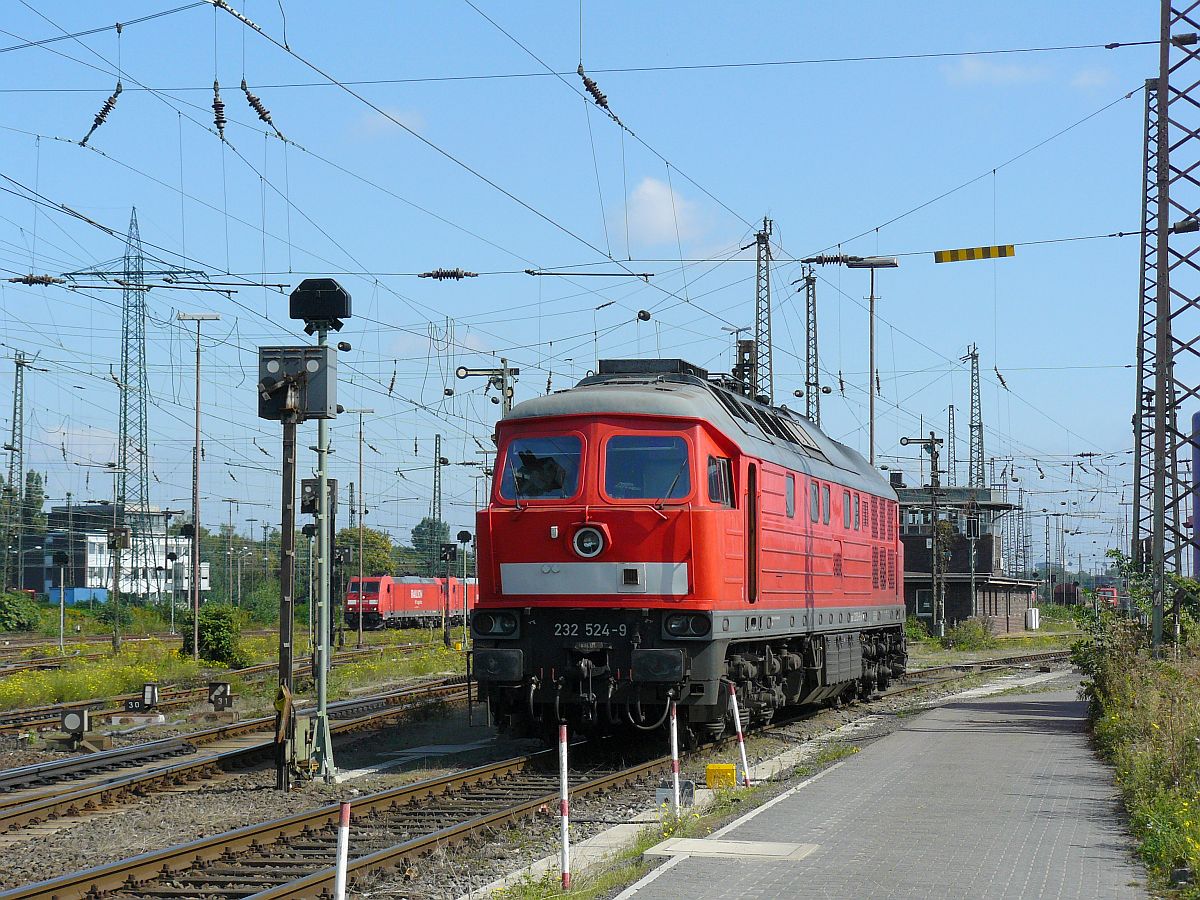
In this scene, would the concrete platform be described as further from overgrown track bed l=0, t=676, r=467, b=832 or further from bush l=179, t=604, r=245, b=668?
bush l=179, t=604, r=245, b=668

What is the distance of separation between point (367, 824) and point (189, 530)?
32.9 metres

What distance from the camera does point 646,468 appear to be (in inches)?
640

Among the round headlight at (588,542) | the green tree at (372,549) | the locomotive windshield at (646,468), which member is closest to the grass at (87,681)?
the round headlight at (588,542)

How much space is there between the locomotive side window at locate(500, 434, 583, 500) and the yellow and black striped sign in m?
→ 9.36

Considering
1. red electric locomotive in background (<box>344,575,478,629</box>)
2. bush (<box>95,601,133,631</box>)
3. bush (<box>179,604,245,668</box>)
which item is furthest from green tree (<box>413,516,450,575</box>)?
bush (<box>179,604,245,668</box>)

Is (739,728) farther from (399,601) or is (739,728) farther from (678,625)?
(399,601)

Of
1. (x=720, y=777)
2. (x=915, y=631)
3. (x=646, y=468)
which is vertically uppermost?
(x=646, y=468)

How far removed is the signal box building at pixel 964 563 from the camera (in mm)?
Result: 67875

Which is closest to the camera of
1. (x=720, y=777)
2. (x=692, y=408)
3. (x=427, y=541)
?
(x=720, y=777)

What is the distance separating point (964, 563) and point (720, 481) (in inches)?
2289

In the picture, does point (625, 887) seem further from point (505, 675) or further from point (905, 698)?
point (905, 698)

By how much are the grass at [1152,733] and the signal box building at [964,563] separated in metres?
41.1

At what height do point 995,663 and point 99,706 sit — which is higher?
point 99,706

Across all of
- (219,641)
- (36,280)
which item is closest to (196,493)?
(219,641)
